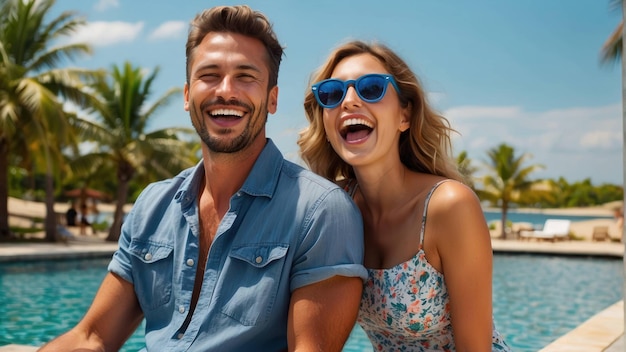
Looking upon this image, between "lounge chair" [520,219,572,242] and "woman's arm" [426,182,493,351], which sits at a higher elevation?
"woman's arm" [426,182,493,351]

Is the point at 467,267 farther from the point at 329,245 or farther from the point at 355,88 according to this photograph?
the point at 355,88

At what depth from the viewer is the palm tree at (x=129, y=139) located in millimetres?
25047

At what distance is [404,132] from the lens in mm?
3100

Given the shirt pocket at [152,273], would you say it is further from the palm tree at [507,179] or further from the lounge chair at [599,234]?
the palm tree at [507,179]

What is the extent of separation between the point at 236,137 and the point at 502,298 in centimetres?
1209

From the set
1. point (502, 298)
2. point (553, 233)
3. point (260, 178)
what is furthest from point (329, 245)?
point (553, 233)

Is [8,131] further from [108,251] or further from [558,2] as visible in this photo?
[558,2]

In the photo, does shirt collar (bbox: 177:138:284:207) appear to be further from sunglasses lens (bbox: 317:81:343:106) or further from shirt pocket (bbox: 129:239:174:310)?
sunglasses lens (bbox: 317:81:343:106)

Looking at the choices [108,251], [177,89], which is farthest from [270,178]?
[177,89]

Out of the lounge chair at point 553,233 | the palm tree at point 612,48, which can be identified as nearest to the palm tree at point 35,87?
the palm tree at point 612,48

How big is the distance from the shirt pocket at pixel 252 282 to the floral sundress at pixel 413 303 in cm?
57

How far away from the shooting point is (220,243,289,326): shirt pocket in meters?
2.23

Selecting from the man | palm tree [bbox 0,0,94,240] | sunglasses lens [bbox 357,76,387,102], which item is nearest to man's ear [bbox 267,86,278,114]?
the man

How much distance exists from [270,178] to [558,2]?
179 meters
